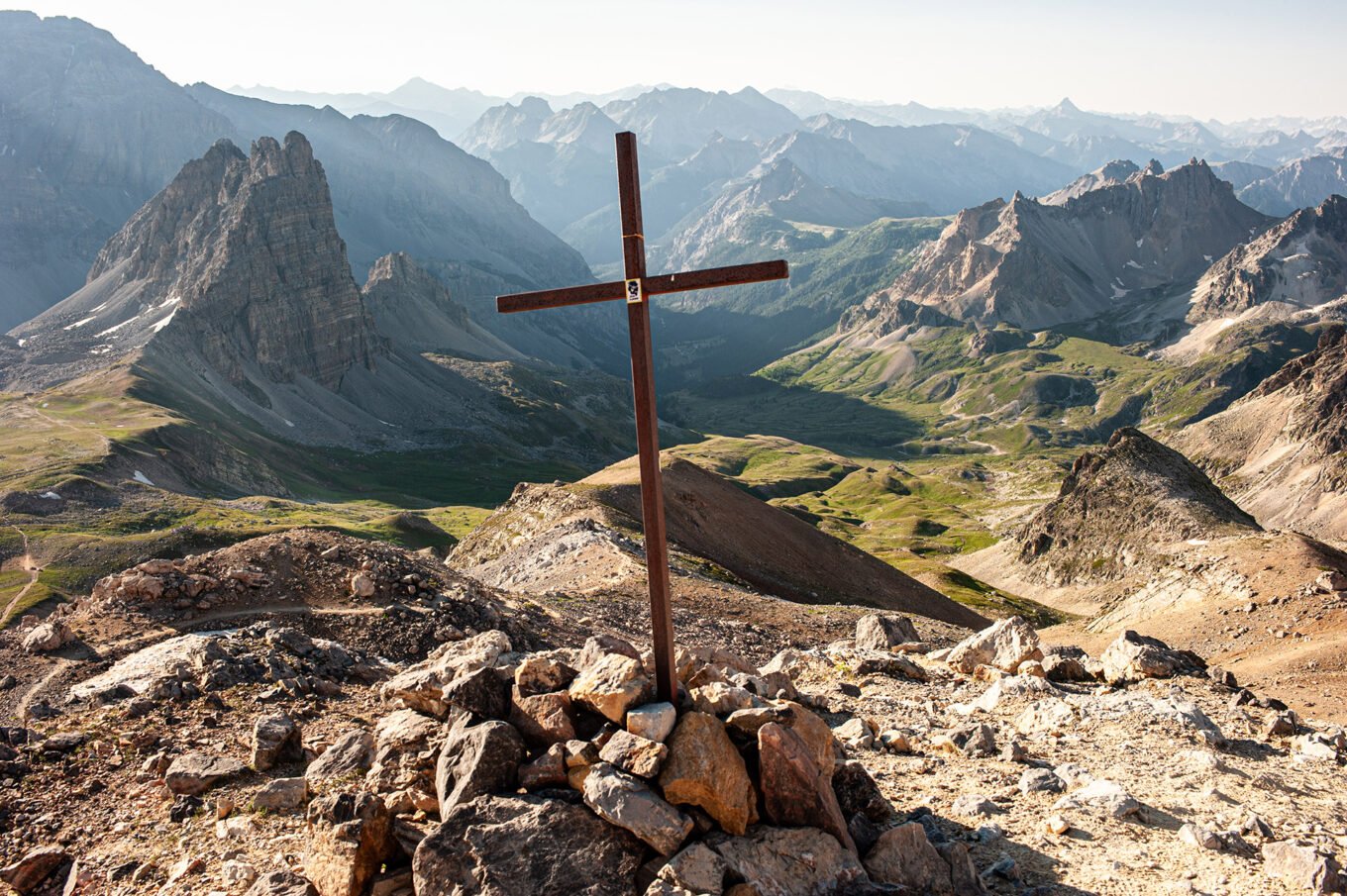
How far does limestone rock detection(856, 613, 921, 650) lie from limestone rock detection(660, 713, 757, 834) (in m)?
22.6

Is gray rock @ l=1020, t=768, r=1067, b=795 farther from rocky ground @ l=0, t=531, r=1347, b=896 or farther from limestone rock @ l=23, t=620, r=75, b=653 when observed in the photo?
limestone rock @ l=23, t=620, r=75, b=653

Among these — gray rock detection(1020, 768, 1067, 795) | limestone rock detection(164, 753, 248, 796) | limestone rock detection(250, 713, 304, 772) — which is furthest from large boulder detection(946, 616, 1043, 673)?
limestone rock detection(164, 753, 248, 796)

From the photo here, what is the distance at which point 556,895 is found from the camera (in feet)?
38.1

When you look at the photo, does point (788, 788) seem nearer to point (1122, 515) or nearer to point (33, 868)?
point (33, 868)

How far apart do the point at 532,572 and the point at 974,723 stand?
1273 inches

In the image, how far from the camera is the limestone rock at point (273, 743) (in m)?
16.3

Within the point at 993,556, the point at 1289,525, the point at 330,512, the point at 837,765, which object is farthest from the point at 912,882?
the point at 1289,525

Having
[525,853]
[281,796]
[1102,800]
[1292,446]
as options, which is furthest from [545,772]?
[1292,446]

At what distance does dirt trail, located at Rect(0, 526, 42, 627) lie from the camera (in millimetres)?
64137

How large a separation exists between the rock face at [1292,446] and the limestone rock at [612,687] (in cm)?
15608

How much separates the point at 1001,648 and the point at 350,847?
1988cm

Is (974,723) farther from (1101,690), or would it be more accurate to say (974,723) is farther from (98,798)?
(98,798)

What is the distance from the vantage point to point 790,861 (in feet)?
39.7

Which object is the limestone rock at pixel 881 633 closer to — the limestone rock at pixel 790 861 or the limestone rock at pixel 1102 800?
the limestone rock at pixel 1102 800
